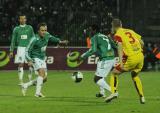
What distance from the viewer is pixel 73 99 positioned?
1620 cm

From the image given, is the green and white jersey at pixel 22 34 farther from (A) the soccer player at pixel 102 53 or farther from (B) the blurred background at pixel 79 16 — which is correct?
(B) the blurred background at pixel 79 16

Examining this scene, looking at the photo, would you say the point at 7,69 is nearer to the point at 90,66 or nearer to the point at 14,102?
the point at 90,66

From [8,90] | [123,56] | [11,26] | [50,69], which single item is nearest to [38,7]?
[11,26]


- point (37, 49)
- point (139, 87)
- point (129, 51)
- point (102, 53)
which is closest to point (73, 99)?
point (102, 53)

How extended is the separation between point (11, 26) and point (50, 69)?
5122 millimetres

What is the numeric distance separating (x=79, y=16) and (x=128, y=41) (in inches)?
752

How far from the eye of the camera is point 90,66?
1212 inches

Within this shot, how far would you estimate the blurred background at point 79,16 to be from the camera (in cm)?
3319

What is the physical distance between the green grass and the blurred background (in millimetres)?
8764

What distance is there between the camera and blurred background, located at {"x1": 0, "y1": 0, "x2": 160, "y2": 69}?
3319cm

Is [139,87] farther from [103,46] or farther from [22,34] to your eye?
[22,34]

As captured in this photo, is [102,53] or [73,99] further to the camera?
[73,99]

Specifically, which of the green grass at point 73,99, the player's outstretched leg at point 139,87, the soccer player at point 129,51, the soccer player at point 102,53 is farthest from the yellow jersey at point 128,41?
the green grass at point 73,99

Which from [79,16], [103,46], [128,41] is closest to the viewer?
[128,41]
